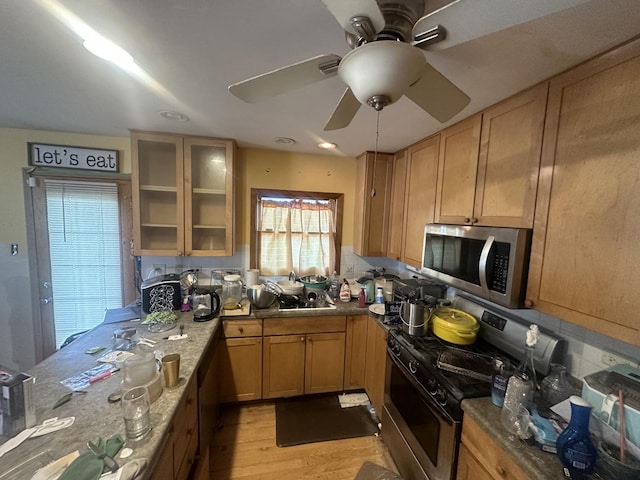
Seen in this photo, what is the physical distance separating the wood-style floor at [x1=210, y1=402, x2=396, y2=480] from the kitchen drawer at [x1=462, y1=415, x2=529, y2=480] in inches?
35.0

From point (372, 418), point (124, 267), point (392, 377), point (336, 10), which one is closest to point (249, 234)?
point (124, 267)

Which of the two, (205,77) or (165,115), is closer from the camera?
(205,77)

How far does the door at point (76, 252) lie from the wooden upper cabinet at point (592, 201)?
117 inches

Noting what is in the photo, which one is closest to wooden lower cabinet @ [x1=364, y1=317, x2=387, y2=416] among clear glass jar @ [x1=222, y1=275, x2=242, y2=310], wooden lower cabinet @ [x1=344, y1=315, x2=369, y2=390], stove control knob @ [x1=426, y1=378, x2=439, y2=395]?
wooden lower cabinet @ [x1=344, y1=315, x2=369, y2=390]

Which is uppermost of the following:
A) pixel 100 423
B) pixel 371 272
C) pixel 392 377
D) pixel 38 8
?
pixel 38 8

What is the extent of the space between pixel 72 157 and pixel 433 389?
10.4 feet

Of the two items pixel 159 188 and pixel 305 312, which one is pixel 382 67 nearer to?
pixel 305 312

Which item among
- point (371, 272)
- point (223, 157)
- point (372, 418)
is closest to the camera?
point (372, 418)

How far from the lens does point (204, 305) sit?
6.64ft

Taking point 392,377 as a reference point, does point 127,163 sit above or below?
above

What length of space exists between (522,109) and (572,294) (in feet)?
2.83

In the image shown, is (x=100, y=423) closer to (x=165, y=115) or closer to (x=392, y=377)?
(x=392, y=377)

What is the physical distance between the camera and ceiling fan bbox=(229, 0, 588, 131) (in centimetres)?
54

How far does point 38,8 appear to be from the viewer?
825 mm
